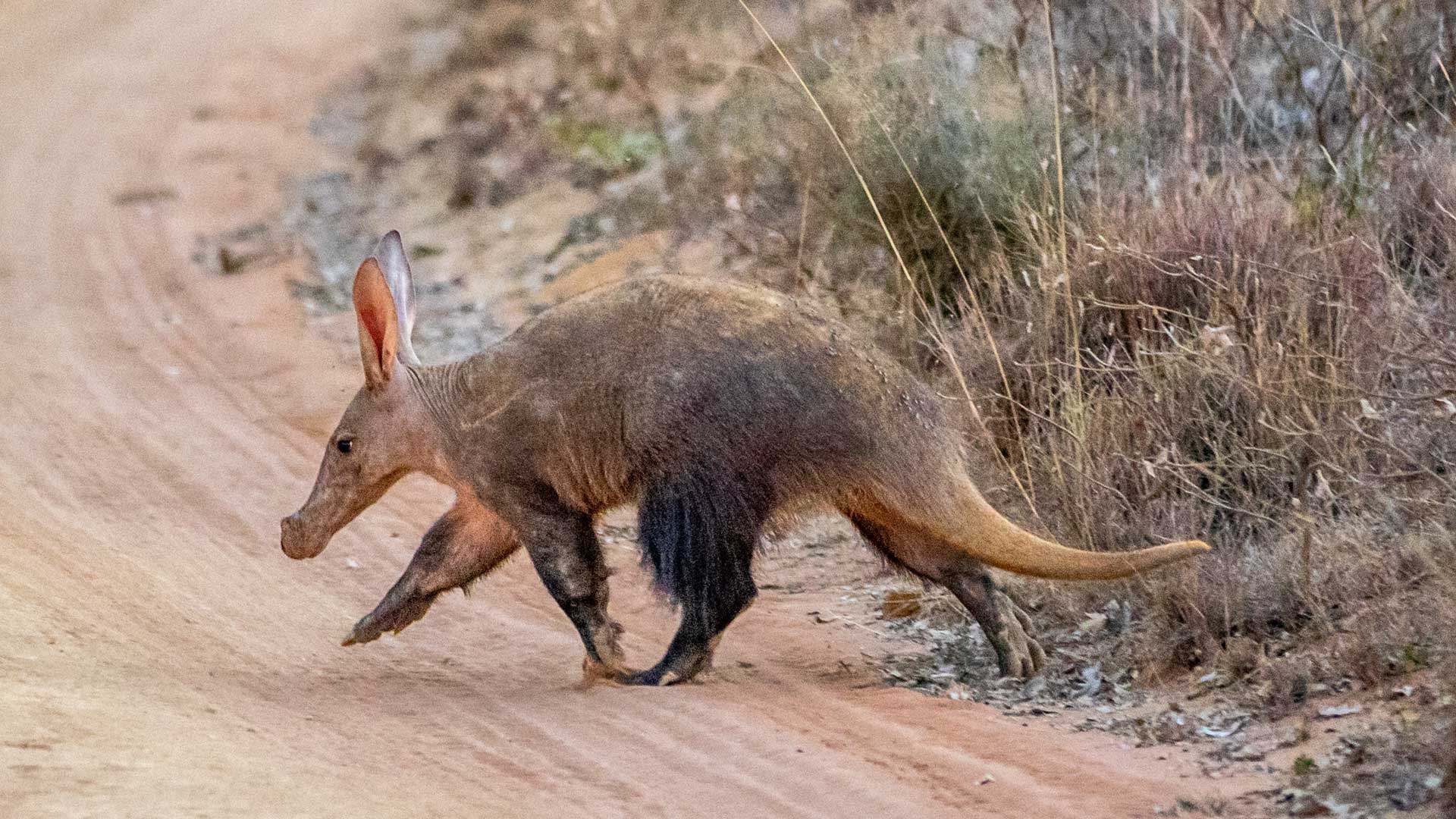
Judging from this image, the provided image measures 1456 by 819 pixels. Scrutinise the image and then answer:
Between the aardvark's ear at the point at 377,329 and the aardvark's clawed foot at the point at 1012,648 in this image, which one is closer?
the aardvark's clawed foot at the point at 1012,648

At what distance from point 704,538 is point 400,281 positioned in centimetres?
159

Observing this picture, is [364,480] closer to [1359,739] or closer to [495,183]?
[1359,739]

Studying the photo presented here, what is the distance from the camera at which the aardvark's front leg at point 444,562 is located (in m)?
6.03

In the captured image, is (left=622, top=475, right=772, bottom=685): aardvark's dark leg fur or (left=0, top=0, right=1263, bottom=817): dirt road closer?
(left=0, top=0, right=1263, bottom=817): dirt road

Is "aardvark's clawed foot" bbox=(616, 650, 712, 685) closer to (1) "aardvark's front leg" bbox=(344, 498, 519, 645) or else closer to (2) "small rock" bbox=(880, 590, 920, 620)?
(1) "aardvark's front leg" bbox=(344, 498, 519, 645)

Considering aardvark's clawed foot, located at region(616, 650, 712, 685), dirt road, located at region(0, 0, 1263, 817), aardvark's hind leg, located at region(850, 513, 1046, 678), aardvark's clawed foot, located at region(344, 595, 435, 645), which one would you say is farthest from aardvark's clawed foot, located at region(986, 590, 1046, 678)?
aardvark's clawed foot, located at region(344, 595, 435, 645)

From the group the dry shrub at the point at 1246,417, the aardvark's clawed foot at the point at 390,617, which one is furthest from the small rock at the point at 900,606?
the aardvark's clawed foot at the point at 390,617

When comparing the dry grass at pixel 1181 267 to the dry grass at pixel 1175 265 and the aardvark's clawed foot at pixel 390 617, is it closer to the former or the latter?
the dry grass at pixel 1175 265

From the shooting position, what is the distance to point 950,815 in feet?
14.6

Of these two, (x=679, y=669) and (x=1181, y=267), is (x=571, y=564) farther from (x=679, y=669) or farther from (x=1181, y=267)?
(x=1181, y=267)

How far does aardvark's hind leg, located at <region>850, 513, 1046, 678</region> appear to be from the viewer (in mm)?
5672

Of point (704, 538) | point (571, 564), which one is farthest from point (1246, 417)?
point (571, 564)

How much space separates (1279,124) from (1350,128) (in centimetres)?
66

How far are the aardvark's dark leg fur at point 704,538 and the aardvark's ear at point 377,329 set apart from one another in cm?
106
